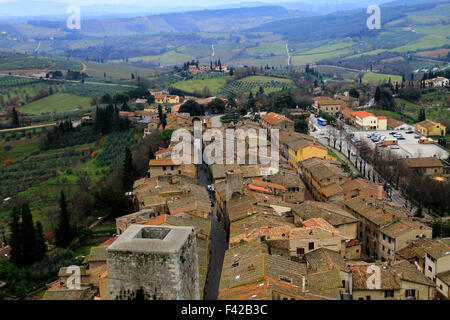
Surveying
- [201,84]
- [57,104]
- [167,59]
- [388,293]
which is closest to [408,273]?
[388,293]

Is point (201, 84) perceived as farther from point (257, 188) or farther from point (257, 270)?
point (257, 270)

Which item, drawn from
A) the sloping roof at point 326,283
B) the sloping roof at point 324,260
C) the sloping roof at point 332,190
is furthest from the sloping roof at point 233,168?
the sloping roof at point 326,283

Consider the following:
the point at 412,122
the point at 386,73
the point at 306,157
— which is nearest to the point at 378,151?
the point at 306,157

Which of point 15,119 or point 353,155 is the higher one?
point 15,119

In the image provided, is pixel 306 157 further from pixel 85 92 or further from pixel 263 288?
pixel 85 92

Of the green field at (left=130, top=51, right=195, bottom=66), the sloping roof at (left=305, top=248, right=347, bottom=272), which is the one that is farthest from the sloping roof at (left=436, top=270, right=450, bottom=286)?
the green field at (left=130, top=51, right=195, bottom=66)

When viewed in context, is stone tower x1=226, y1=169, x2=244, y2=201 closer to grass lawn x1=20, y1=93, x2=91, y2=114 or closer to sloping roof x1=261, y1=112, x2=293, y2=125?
sloping roof x1=261, y1=112, x2=293, y2=125
